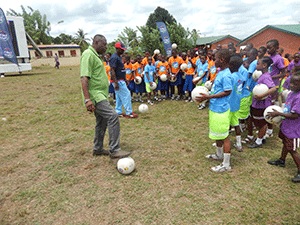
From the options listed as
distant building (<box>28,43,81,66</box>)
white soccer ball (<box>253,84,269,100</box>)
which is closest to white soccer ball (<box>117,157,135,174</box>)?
white soccer ball (<box>253,84,269,100</box>)

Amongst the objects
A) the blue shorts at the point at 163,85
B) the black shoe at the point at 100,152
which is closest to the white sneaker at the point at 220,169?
the black shoe at the point at 100,152

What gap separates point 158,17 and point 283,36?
1844 cm

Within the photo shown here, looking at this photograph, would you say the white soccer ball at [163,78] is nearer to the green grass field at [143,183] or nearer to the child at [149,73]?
the child at [149,73]

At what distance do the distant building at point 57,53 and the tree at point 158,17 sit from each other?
20019 mm

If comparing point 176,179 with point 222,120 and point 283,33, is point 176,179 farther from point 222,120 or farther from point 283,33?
point 283,33

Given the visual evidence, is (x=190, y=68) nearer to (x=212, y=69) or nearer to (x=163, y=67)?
(x=163, y=67)

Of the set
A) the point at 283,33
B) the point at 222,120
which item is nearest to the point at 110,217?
the point at 222,120

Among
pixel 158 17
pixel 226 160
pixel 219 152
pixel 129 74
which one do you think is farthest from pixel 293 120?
pixel 158 17

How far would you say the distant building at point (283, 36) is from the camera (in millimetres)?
20375

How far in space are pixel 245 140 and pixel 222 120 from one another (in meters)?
1.84

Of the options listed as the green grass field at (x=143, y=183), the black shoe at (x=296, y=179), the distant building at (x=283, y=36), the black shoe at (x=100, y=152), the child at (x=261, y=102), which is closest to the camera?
the green grass field at (x=143, y=183)

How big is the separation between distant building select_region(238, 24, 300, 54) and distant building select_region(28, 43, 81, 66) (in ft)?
116

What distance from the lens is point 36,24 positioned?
44.8m

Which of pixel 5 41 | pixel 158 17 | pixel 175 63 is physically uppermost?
pixel 158 17
